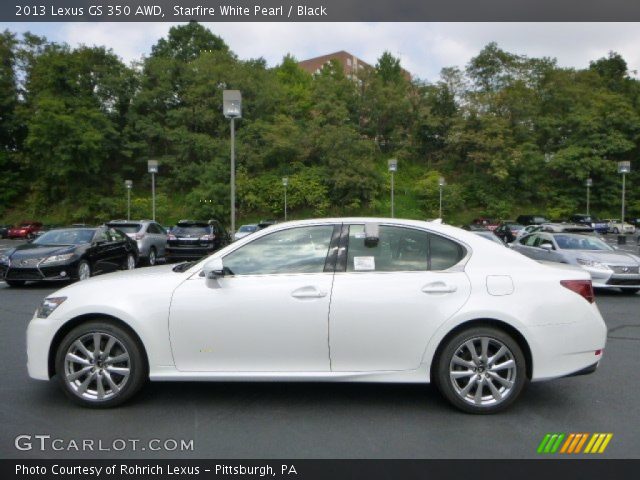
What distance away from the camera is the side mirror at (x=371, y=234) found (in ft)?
15.9

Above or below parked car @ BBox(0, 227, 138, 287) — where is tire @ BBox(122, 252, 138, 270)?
below

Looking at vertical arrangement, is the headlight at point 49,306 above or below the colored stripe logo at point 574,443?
above

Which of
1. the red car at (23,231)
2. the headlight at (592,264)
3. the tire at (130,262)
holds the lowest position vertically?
the red car at (23,231)

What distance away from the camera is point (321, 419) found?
451 cm

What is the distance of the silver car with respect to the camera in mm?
12148

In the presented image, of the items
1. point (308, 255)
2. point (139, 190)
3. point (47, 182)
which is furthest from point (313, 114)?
point (308, 255)

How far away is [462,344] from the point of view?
14.9 ft

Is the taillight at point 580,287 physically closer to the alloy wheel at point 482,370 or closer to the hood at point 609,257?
the alloy wheel at point 482,370

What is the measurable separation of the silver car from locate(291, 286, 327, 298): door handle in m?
9.16

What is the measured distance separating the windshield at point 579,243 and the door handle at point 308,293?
10.5 meters

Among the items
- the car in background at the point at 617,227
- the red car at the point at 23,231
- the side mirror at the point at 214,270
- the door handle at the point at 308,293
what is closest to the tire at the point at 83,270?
the side mirror at the point at 214,270

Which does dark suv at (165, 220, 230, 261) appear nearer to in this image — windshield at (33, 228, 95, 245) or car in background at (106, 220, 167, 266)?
car in background at (106, 220, 167, 266)

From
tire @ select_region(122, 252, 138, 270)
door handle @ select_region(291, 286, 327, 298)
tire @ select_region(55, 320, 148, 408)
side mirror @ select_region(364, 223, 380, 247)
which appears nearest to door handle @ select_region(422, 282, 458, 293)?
side mirror @ select_region(364, 223, 380, 247)

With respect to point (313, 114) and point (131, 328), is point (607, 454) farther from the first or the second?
point (313, 114)
